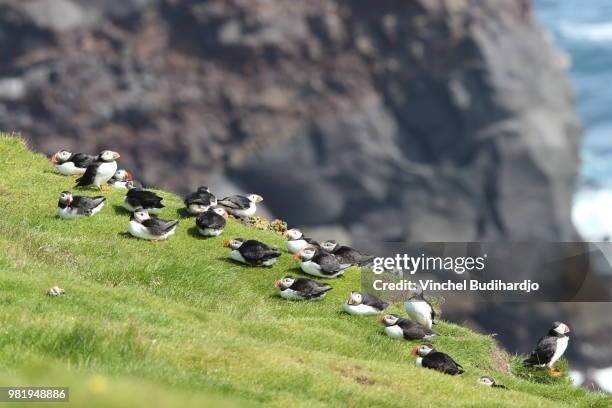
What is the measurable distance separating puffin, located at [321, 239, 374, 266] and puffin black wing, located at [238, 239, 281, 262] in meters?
2.20

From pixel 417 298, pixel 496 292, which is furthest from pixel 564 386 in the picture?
pixel 496 292

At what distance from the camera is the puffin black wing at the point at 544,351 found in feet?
85.7

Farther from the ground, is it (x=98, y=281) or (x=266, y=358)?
(x=98, y=281)

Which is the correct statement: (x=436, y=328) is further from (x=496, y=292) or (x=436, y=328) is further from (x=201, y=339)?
(x=201, y=339)

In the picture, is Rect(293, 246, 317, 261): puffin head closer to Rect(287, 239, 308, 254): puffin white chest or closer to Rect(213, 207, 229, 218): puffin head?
Rect(287, 239, 308, 254): puffin white chest

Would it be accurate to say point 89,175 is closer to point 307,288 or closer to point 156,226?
point 156,226

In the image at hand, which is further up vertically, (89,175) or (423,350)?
(89,175)

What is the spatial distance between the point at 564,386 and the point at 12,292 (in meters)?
11.8

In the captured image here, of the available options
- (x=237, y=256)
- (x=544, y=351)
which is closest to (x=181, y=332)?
(x=237, y=256)

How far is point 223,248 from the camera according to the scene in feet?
97.0

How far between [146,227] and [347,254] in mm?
5327

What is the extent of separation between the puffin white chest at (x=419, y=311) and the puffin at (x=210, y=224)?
20.0ft

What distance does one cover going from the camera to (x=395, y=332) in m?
24.5

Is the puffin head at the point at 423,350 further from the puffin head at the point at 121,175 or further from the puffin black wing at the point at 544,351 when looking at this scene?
the puffin head at the point at 121,175
